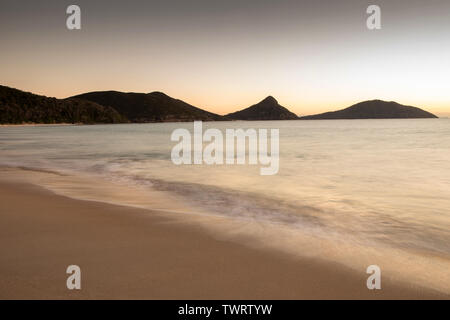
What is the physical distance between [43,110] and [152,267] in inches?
5973

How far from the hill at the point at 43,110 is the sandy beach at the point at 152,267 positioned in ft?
439

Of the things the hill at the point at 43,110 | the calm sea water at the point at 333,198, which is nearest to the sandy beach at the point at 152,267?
the calm sea water at the point at 333,198

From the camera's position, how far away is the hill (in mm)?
117250

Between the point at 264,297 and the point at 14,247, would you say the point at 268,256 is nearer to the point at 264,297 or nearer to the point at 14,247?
the point at 264,297

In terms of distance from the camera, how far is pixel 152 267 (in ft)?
10.8

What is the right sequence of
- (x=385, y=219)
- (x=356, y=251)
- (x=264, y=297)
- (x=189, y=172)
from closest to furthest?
(x=264, y=297)
(x=356, y=251)
(x=385, y=219)
(x=189, y=172)

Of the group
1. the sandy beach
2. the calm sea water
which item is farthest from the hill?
the sandy beach

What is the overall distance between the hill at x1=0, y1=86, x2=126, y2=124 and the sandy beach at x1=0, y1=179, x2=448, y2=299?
133684mm

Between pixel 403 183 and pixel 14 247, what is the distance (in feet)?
35.8

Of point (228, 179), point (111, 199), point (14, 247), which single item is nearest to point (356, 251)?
point (14, 247)

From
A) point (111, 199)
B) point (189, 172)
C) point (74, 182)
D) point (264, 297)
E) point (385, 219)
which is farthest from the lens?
point (189, 172)

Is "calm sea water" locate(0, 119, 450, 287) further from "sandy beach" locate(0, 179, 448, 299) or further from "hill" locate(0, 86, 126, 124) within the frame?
"hill" locate(0, 86, 126, 124)

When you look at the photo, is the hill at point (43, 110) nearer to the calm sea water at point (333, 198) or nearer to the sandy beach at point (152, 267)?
the calm sea water at point (333, 198)
